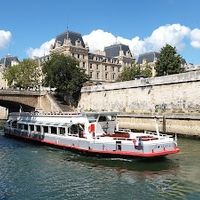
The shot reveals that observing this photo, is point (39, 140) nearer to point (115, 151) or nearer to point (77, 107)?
point (115, 151)

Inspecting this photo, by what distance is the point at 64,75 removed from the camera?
216 feet

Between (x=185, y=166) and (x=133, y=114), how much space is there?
25.8 meters

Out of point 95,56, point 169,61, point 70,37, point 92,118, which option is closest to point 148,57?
point 95,56

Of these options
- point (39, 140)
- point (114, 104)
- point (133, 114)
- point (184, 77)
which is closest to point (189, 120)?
point (184, 77)

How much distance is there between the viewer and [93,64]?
338 feet

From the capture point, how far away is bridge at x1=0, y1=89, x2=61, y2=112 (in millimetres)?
63981

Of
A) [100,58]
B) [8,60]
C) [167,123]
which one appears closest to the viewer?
[167,123]

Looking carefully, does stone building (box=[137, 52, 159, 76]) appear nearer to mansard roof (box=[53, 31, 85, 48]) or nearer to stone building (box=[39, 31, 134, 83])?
stone building (box=[39, 31, 134, 83])

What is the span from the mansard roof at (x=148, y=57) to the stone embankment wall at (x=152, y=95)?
44.2 m

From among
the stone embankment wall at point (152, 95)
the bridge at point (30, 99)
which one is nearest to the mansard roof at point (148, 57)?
the stone embankment wall at point (152, 95)

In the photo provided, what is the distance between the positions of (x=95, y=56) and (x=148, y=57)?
1471 cm

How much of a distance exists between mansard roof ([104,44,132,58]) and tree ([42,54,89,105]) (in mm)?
45609

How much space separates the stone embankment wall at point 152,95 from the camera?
42.6m

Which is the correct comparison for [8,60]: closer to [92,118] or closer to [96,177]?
[92,118]
